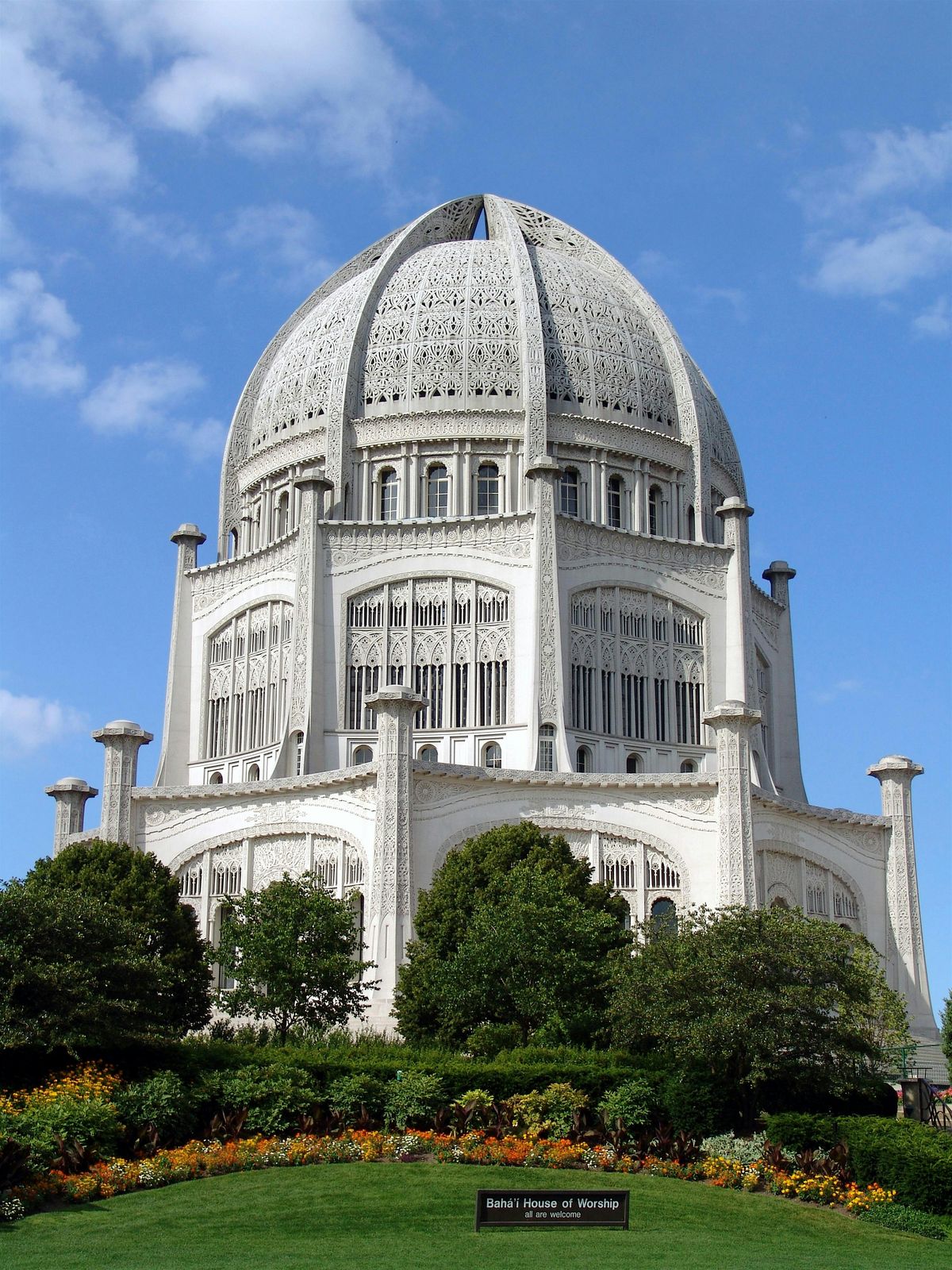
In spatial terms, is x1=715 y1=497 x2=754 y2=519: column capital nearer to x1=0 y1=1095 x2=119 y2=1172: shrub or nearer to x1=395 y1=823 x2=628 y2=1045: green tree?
x1=395 y1=823 x2=628 y2=1045: green tree

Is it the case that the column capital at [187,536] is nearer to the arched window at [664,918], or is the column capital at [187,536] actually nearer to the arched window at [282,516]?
the arched window at [282,516]

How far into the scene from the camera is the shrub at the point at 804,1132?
29.4 meters

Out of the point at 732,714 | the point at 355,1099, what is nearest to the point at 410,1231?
the point at 355,1099

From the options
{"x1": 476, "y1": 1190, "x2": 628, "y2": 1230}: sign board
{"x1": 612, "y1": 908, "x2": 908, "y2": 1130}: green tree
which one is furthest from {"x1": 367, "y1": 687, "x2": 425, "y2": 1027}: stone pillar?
{"x1": 476, "y1": 1190, "x2": 628, "y2": 1230}: sign board

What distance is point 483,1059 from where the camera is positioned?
36000 millimetres

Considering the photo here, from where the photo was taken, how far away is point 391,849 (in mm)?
49000

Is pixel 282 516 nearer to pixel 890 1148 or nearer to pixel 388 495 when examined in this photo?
pixel 388 495

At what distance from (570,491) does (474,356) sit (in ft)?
22.6

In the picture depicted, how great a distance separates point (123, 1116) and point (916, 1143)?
13912 millimetres

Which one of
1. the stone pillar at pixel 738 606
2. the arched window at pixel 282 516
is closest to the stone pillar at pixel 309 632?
the arched window at pixel 282 516

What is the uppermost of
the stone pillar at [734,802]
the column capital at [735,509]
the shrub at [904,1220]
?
the column capital at [735,509]

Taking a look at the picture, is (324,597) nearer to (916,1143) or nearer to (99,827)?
(99,827)

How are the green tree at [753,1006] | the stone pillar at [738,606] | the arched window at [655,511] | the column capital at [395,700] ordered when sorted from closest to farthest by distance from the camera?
1. the green tree at [753,1006]
2. the column capital at [395,700]
3. the stone pillar at [738,606]
4. the arched window at [655,511]

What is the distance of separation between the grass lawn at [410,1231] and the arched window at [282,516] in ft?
145
